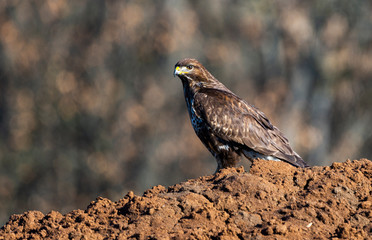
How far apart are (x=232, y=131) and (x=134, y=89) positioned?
47.6 feet

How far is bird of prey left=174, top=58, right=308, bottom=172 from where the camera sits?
1080 centimetres

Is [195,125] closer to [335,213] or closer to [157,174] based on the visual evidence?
[335,213]

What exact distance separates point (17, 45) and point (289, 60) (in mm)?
9331

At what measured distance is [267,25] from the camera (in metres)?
25.7

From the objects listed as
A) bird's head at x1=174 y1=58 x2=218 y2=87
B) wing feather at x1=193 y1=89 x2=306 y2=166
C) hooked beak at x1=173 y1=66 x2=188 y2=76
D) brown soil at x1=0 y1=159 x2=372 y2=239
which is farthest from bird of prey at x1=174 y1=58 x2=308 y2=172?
brown soil at x1=0 y1=159 x2=372 y2=239

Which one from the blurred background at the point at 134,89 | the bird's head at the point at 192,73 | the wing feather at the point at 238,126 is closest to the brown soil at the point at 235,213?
the wing feather at the point at 238,126

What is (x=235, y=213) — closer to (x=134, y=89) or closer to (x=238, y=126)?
(x=238, y=126)

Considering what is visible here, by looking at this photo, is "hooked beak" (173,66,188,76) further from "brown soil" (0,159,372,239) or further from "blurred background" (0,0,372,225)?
→ "blurred background" (0,0,372,225)

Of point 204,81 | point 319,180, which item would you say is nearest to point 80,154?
point 204,81

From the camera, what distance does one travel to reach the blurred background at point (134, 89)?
24797 millimetres

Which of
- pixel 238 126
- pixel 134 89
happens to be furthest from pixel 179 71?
pixel 134 89

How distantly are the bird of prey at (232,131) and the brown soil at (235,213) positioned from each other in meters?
3.34

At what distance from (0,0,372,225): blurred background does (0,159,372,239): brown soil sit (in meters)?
17.4

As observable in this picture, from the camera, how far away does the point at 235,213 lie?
6.47m
